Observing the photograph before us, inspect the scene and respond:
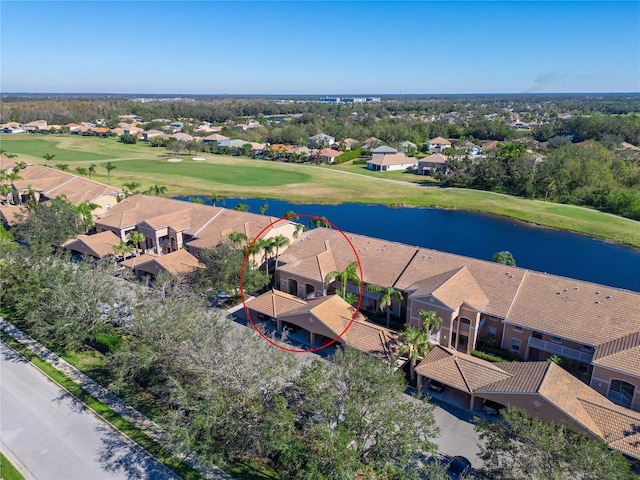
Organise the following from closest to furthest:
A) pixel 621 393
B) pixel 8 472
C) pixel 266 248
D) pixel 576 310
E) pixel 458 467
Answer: pixel 8 472 < pixel 458 467 < pixel 621 393 < pixel 576 310 < pixel 266 248

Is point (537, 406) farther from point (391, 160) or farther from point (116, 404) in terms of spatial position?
point (391, 160)

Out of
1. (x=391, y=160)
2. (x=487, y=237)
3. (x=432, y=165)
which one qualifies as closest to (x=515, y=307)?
(x=487, y=237)

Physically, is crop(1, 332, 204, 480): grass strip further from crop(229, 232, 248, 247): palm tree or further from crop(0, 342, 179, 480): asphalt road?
crop(229, 232, 248, 247): palm tree

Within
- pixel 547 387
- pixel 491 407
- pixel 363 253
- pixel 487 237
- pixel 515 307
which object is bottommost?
pixel 487 237

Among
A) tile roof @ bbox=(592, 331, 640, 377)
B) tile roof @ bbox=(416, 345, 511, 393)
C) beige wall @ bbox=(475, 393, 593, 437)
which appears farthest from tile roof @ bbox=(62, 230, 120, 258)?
tile roof @ bbox=(592, 331, 640, 377)

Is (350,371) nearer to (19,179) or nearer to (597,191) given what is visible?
(19,179)

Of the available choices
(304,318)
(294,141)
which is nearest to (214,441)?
(304,318)
